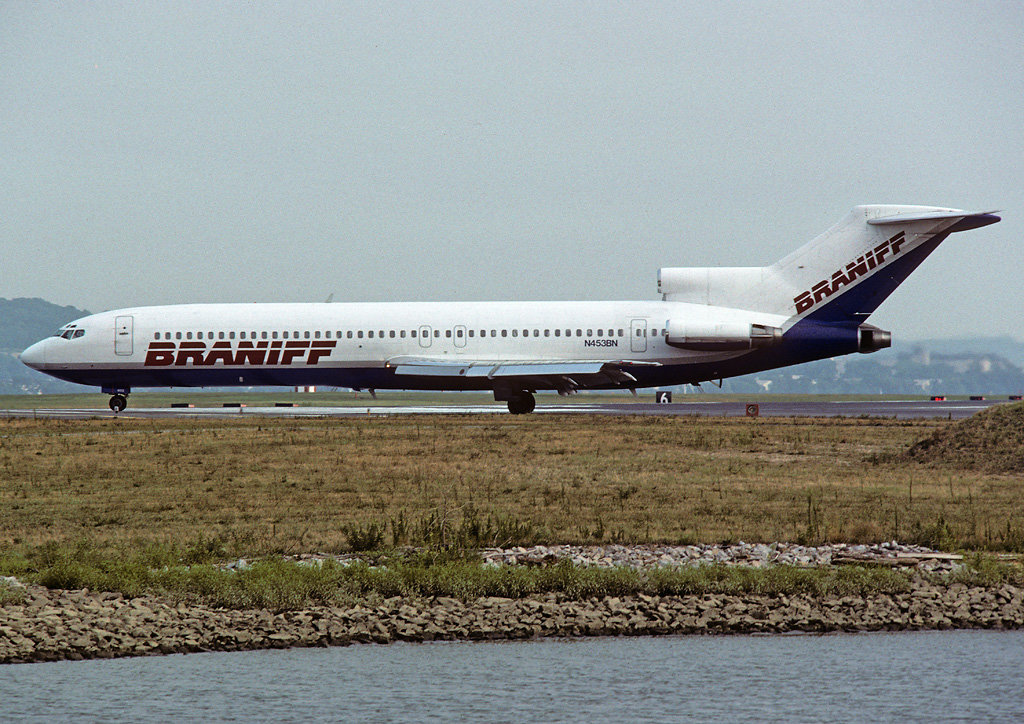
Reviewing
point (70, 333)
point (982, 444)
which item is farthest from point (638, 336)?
point (70, 333)

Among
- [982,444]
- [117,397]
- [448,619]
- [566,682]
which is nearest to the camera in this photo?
[566,682]

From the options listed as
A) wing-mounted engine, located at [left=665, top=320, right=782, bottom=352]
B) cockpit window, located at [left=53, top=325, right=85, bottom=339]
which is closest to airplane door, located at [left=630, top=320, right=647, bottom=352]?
wing-mounted engine, located at [left=665, top=320, right=782, bottom=352]

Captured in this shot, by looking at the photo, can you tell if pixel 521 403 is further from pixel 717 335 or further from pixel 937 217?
pixel 937 217

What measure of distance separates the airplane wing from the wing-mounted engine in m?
A: 1.51

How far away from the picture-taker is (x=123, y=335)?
5088 centimetres

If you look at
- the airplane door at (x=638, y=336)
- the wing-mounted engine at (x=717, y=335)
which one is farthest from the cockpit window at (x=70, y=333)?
the wing-mounted engine at (x=717, y=335)

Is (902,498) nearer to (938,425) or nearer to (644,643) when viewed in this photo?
(644,643)

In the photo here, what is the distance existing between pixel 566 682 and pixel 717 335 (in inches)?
1365

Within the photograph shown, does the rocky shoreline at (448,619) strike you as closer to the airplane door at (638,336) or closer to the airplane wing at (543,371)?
the airplane wing at (543,371)

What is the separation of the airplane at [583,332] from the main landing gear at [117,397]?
8.05ft

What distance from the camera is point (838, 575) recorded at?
17.1 m

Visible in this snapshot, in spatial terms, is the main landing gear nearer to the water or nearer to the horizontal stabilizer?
the horizontal stabilizer

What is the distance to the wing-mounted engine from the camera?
4697 centimetres

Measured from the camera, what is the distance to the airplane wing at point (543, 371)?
46.9 metres
